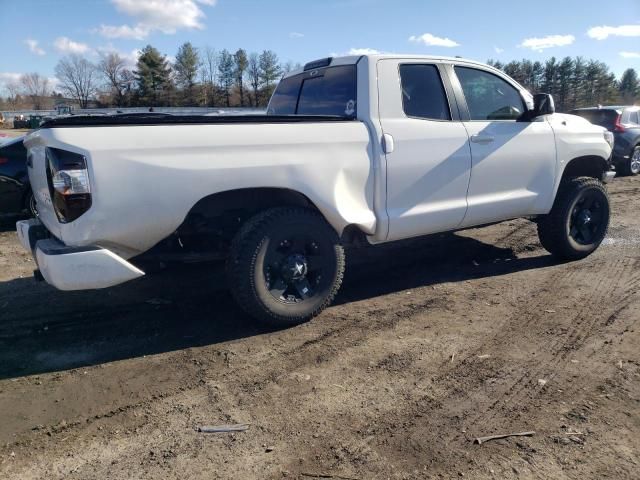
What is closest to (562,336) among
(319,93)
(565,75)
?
(319,93)

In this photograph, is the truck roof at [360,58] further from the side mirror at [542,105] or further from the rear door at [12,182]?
→ the rear door at [12,182]

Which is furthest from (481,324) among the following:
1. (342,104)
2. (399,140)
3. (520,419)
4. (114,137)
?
(114,137)

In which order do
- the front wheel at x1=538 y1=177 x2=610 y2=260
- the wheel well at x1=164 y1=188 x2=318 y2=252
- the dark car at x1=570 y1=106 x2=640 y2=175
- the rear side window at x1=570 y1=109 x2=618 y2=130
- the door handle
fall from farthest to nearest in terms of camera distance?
the rear side window at x1=570 y1=109 x2=618 y2=130 → the dark car at x1=570 y1=106 x2=640 y2=175 → the front wheel at x1=538 y1=177 x2=610 y2=260 → the door handle → the wheel well at x1=164 y1=188 x2=318 y2=252

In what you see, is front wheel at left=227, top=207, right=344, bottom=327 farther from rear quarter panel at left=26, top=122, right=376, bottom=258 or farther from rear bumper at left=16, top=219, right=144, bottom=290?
rear bumper at left=16, top=219, right=144, bottom=290

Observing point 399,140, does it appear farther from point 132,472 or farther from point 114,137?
point 132,472

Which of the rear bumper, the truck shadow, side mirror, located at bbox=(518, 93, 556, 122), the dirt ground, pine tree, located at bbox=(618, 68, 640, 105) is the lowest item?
the dirt ground

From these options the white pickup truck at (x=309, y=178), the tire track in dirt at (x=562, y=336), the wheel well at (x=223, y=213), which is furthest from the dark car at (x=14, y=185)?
the tire track in dirt at (x=562, y=336)

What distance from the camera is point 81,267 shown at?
2.98 m

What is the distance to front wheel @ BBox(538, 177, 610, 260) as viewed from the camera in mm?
5188

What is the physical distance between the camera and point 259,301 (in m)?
3.57

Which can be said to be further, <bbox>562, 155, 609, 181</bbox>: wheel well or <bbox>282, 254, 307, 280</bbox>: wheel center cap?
<bbox>562, 155, 609, 181</bbox>: wheel well

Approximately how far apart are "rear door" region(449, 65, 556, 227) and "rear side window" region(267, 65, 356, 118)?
103 cm

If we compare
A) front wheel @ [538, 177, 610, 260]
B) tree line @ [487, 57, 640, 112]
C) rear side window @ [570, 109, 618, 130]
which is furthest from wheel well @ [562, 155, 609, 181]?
tree line @ [487, 57, 640, 112]

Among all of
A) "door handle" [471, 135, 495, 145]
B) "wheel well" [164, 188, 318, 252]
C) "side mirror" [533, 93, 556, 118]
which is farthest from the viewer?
"side mirror" [533, 93, 556, 118]
